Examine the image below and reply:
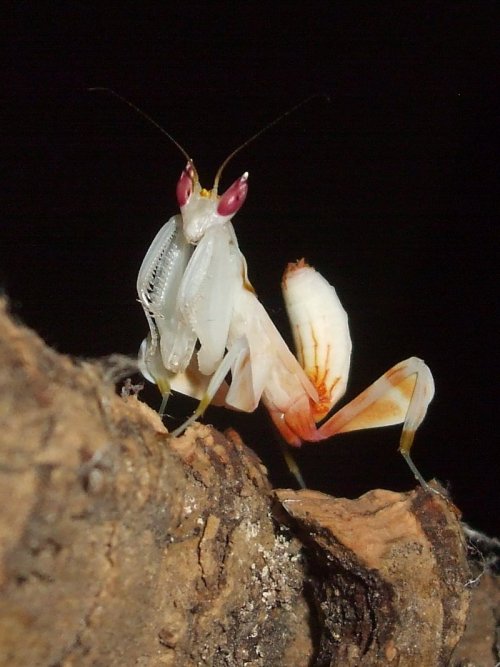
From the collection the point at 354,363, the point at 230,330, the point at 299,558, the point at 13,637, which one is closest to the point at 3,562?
the point at 13,637

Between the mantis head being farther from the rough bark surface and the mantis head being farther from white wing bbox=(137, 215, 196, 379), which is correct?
the rough bark surface

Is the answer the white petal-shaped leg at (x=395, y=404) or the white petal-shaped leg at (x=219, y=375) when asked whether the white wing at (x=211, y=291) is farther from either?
the white petal-shaped leg at (x=395, y=404)

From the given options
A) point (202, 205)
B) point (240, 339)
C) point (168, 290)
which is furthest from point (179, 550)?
point (202, 205)

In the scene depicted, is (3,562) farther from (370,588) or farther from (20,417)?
(370,588)

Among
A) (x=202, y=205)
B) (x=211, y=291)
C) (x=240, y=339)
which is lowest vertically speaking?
(x=240, y=339)

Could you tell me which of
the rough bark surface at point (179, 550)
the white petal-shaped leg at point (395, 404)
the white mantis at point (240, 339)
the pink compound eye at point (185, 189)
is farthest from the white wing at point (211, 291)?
the white petal-shaped leg at point (395, 404)

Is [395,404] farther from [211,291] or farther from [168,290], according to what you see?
[168,290]
